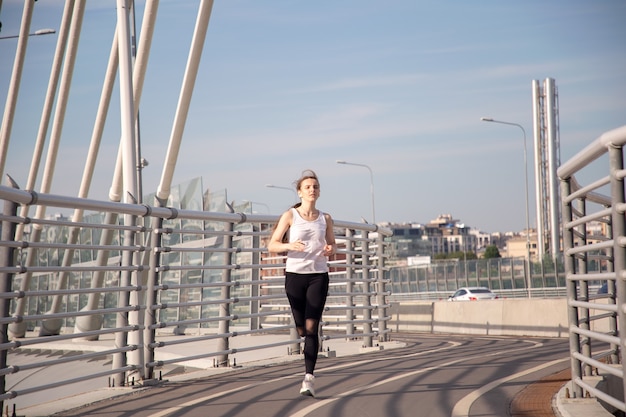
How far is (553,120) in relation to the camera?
220 ft

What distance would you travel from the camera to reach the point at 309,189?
7.74 metres

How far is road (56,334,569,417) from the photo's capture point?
670 centimetres

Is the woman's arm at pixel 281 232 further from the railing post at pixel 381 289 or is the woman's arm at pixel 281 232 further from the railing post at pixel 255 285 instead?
the railing post at pixel 381 289

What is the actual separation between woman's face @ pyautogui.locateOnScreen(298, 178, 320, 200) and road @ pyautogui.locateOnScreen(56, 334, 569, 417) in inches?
67.2

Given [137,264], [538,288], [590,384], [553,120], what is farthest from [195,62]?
[553,120]

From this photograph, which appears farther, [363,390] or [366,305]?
[366,305]

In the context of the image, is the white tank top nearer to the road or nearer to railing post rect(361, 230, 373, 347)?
the road

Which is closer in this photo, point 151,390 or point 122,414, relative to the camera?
point 122,414

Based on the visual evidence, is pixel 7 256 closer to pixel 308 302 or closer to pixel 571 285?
pixel 308 302

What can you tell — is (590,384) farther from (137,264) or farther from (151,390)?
(137,264)

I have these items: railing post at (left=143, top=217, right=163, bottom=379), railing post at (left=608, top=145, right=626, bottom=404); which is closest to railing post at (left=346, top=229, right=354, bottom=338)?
railing post at (left=143, top=217, right=163, bottom=379)

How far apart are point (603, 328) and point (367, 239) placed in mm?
4544

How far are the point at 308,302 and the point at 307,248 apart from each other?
1.54 feet

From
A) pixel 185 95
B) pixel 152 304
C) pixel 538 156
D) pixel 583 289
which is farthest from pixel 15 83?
pixel 538 156
